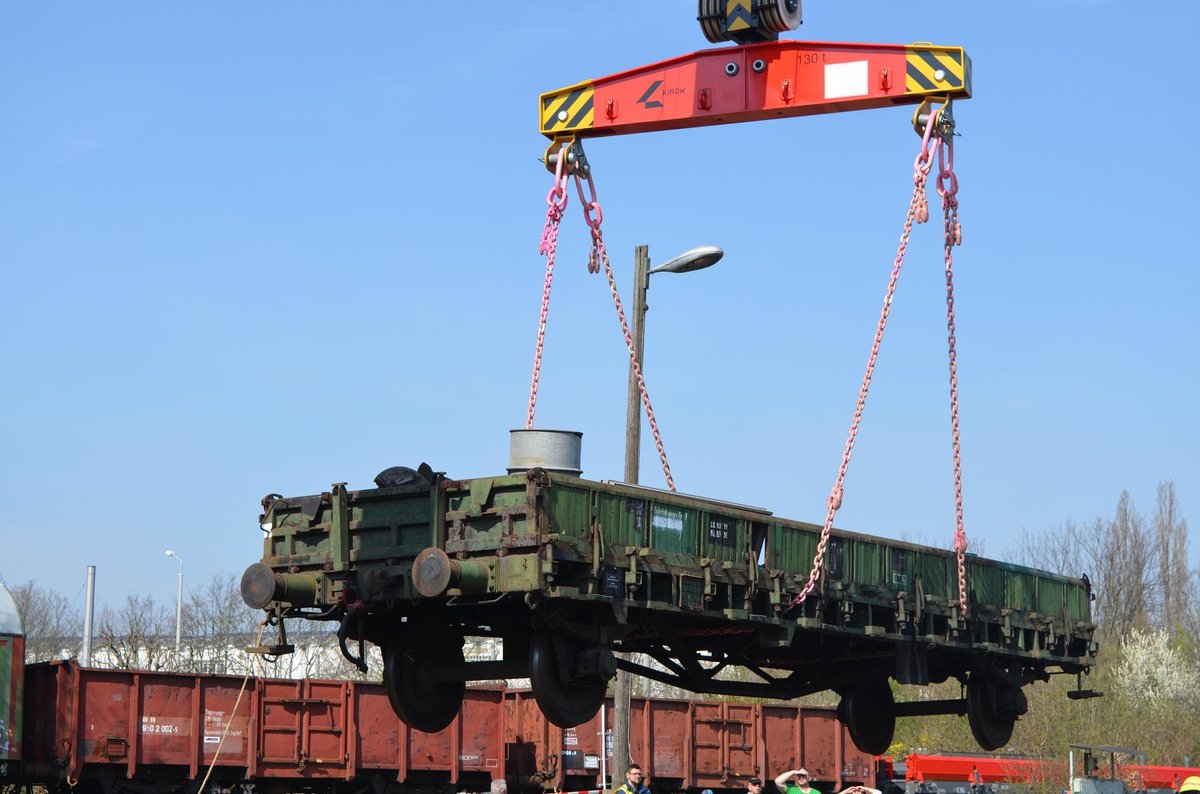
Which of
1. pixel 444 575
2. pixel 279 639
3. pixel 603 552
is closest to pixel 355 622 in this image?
pixel 279 639

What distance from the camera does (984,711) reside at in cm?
1659

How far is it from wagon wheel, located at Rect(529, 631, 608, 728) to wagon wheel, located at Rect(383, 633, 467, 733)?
4.93 feet

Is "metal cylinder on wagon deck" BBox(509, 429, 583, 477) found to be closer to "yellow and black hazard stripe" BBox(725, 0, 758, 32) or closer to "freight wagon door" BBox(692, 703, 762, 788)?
"yellow and black hazard stripe" BBox(725, 0, 758, 32)

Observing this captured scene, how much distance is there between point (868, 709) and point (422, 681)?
240 inches

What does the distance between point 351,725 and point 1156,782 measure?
14.4m

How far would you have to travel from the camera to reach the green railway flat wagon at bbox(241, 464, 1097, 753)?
37.9 ft

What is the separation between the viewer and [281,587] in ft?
40.3

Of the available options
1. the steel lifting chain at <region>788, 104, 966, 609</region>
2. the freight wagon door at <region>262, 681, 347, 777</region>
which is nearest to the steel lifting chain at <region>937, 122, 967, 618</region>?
the steel lifting chain at <region>788, 104, 966, 609</region>

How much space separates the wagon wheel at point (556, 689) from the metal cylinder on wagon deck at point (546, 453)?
4.32 feet

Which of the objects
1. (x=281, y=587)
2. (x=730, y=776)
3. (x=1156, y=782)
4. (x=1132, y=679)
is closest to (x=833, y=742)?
(x=730, y=776)

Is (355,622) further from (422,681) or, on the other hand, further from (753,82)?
(753,82)

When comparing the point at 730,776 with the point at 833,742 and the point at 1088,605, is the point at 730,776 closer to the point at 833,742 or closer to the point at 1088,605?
the point at 833,742

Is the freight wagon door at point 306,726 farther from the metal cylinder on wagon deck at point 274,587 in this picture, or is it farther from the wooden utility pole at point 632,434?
the metal cylinder on wagon deck at point 274,587

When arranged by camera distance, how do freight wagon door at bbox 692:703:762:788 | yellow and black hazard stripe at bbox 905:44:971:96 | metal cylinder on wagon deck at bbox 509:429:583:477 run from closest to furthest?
metal cylinder on wagon deck at bbox 509:429:583:477 → yellow and black hazard stripe at bbox 905:44:971:96 → freight wagon door at bbox 692:703:762:788
